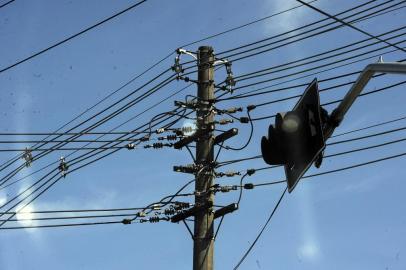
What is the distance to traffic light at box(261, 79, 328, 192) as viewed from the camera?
19.2 ft

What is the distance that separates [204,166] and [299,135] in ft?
22.8

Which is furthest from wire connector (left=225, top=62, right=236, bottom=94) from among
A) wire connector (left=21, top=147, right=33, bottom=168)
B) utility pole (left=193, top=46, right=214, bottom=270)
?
wire connector (left=21, top=147, right=33, bottom=168)

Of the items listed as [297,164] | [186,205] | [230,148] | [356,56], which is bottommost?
[297,164]

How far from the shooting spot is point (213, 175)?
12.8m

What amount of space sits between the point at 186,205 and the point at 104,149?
123 inches

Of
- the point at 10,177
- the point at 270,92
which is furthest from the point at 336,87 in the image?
the point at 10,177

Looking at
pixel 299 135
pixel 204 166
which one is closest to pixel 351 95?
pixel 299 135

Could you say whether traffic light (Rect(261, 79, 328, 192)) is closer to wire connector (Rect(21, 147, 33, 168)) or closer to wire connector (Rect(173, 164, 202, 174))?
wire connector (Rect(173, 164, 202, 174))

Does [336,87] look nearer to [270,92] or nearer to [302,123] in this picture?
[270,92]

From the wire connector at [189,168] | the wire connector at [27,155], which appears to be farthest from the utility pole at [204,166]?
the wire connector at [27,155]

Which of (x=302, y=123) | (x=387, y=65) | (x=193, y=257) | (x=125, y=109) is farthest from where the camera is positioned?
(x=125, y=109)

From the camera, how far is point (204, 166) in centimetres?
1276

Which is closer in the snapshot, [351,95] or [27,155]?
[351,95]

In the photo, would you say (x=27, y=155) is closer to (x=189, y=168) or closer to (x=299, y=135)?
(x=189, y=168)
